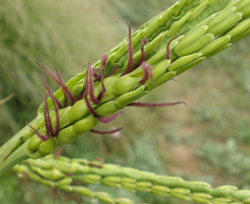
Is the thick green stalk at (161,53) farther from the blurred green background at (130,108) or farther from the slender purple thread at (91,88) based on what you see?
the blurred green background at (130,108)

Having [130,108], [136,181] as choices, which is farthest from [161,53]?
[130,108]

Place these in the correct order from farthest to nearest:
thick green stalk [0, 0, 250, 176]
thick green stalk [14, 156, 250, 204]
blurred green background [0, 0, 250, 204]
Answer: blurred green background [0, 0, 250, 204] < thick green stalk [14, 156, 250, 204] < thick green stalk [0, 0, 250, 176]

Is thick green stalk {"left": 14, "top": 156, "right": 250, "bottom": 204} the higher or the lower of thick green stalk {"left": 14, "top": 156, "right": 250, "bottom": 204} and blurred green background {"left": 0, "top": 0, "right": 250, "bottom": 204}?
the lower

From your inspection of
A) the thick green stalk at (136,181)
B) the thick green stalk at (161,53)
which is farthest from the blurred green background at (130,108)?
the thick green stalk at (161,53)

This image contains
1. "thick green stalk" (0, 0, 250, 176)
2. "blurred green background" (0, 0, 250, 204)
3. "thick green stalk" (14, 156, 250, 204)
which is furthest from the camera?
"blurred green background" (0, 0, 250, 204)

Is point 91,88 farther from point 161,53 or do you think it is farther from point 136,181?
point 136,181

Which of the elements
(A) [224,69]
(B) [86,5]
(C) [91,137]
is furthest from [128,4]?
(C) [91,137]

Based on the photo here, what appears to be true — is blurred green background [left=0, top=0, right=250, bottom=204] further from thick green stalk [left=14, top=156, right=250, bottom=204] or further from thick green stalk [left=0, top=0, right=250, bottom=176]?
thick green stalk [left=0, top=0, right=250, bottom=176]

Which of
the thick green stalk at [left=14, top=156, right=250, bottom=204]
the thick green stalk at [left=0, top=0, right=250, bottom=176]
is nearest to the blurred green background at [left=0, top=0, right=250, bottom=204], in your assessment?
the thick green stalk at [left=14, top=156, right=250, bottom=204]
